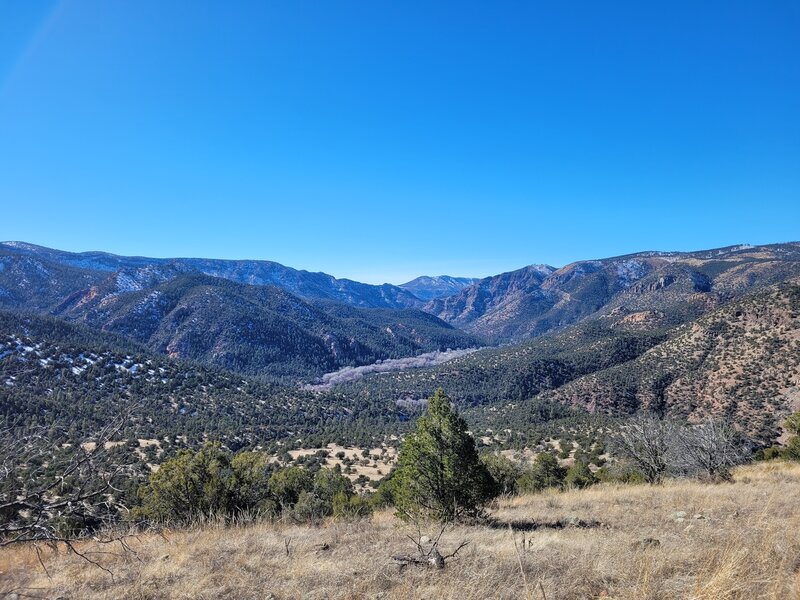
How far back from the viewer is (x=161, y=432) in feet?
182

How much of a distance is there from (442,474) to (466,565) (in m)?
5.97

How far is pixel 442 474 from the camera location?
1128 centimetres

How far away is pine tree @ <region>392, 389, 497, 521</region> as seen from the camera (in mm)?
11094

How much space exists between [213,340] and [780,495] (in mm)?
175437

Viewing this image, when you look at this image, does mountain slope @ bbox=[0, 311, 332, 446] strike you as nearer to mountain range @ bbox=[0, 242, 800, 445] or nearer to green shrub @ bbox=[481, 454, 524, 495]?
mountain range @ bbox=[0, 242, 800, 445]

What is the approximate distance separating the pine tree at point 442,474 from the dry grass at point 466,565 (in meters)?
2.41

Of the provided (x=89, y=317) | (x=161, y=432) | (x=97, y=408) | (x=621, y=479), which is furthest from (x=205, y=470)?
(x=89, y=317)

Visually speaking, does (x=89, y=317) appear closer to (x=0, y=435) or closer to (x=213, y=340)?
(x=213, y=340)

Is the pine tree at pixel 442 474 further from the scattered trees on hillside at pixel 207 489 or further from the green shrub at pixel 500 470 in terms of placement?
the green shrub at pixel 500 470

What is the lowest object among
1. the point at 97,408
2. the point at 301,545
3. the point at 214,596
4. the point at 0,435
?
the point at 97,408

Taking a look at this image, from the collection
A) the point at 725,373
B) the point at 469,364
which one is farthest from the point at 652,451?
the point at 469,364

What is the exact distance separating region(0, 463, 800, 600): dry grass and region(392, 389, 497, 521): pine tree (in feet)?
7.89

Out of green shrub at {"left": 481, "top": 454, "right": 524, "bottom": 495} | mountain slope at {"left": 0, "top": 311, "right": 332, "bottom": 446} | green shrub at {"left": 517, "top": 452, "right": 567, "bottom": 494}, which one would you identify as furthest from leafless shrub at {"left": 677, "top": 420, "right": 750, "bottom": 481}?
mountain slope at {"left": 0, "top": 311, "right": 332, "bottom": 446}

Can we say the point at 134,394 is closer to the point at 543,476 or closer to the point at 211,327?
the point at 543,476
